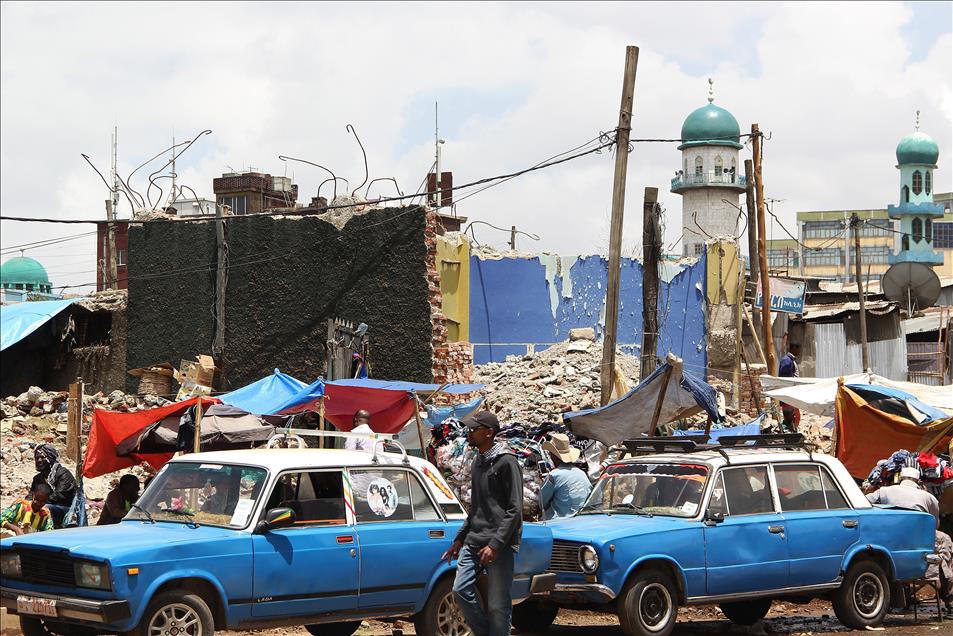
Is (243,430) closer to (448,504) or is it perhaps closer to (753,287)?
(448,504)

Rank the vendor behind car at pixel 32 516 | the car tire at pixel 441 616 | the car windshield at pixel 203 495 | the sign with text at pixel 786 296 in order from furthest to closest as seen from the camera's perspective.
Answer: the sign with text at pixel 786 296 < the vendor behind car at pixel 32 516 < the car tire at pixel 441 616 < the car windshield at pixel 203 495

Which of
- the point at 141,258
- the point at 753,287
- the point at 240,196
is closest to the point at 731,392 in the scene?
the point at 753,287

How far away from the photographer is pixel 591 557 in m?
10.2

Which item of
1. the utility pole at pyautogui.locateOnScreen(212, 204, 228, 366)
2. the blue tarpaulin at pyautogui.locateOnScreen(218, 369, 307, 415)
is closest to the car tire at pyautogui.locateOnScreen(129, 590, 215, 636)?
the blue tarpaulin at pyautogui.locateOnScreen(218, 369, 307, 415)

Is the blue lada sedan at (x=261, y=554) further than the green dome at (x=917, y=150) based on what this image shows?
No

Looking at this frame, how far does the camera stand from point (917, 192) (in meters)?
89.3

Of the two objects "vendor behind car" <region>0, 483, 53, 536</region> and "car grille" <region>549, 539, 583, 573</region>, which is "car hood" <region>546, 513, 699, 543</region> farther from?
"vendor behind car" <region>0, 483, 53, 536</region>

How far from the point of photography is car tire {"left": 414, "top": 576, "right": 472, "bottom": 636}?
9.66 meters

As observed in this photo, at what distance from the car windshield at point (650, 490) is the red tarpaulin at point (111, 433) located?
5.09 m

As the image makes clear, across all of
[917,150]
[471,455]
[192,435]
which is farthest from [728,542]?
[917,150]

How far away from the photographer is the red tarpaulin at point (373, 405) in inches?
653

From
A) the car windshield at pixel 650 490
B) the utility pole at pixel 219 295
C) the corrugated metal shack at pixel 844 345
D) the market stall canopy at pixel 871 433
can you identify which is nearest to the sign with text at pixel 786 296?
the corrugated metal shack at pixel 844 345

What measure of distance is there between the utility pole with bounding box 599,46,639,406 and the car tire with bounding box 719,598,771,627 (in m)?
5.38

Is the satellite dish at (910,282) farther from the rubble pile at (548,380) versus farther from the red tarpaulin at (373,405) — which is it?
the red tarpaulin at (373,405)
